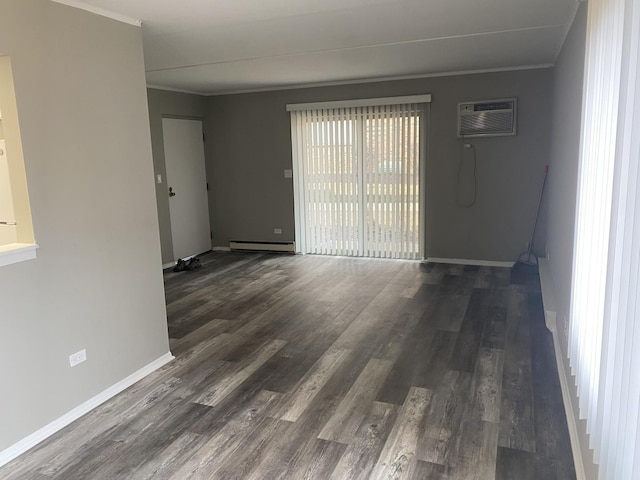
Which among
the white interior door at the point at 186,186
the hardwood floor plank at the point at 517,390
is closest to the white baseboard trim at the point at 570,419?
the hardwood floor plank at the point at 517,390

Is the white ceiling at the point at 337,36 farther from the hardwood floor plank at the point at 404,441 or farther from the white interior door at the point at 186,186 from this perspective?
the hardwood floor plank at the point at 404,441

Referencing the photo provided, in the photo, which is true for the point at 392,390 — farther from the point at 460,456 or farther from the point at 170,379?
the point at 170,379

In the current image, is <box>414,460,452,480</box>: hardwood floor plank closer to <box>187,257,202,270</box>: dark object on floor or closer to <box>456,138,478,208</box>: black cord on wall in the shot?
<box>456,138,478,208</box>: black cord on wall

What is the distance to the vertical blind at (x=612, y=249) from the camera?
1.20 metres

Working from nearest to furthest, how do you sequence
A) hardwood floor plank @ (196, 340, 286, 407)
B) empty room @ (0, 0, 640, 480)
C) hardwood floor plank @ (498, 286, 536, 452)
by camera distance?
1. empty room @ (0, 0, 640, 480)
2. hardwood floor plank @ (498, 286, 536, 452)
3. hardwood floor plank @ (196, 340, 286, 407)

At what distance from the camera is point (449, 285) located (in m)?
5.30

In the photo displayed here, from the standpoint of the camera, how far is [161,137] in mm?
6414

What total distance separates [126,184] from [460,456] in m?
2.56

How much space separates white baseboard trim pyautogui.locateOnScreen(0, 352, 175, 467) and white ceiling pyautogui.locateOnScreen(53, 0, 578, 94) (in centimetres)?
233

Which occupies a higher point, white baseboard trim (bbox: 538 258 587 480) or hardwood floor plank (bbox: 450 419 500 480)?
white baseboard trim (bbox: 538 258 587 480)

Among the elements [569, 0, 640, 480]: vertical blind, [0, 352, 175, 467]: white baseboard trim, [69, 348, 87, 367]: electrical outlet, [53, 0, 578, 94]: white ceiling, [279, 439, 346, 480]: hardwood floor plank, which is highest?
[53, 0, 578, 94]: white ceiling

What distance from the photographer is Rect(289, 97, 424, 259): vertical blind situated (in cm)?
628

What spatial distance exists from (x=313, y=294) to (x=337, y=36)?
2.58m

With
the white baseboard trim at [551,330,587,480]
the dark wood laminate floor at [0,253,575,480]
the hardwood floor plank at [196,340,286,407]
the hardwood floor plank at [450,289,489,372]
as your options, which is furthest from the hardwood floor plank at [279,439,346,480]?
the hardwood floor plank at [450,289,489,372]
